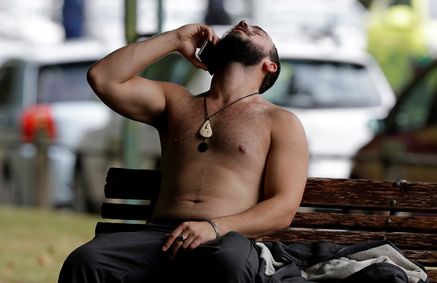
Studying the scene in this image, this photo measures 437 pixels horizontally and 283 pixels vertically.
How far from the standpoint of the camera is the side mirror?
14.4m

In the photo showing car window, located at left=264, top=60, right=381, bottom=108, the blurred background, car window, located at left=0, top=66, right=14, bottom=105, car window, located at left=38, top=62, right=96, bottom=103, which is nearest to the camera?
the blurred background

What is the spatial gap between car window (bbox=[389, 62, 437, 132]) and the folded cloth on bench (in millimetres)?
7967

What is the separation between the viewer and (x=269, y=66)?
6504 millimetres

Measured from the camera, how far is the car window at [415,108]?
46.9 feet

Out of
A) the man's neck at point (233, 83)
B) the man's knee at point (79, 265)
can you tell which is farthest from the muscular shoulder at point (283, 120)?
the man's knee at point (79, 265)

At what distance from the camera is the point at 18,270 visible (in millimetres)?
10383

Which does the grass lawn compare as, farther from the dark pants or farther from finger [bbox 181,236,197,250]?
finger [bbox 181,236,197,250]

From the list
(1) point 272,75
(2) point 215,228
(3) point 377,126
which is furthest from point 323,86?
(2) point 215,228

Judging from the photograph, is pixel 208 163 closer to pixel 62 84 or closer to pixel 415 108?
pixel 415 108

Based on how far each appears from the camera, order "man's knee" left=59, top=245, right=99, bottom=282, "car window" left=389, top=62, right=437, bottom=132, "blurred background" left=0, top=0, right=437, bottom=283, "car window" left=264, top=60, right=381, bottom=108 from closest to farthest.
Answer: "man's knee" left=59, top=245, right=99, bottom=282
"blurred background" left=0, top=0, right=437, bottom=283
"car window" left=389, top=62, right=437, bottom=132
"car window" left=264, top=60, right=381, bottom=108

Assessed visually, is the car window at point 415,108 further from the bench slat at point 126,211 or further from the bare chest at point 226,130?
the bare chest at point 226,130

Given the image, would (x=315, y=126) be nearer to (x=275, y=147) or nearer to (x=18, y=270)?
(x=18, y=270)

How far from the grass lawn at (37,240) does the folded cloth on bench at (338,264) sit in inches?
146

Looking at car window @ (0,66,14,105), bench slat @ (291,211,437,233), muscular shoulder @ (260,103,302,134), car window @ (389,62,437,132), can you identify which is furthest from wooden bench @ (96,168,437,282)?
car window @ (0,66,14,105)
